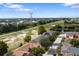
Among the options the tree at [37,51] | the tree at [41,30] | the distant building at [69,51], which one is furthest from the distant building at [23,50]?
the distant building at [69,51]

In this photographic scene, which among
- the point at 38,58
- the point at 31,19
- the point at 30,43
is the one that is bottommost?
the point at 38,58

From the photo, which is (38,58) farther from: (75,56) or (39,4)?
(39,4)

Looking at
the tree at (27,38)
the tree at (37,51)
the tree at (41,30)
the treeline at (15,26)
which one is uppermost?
the treeline at (15,26)

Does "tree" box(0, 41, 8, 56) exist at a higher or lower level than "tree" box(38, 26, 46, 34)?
lower

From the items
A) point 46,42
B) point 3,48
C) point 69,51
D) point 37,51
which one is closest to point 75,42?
point 69,51

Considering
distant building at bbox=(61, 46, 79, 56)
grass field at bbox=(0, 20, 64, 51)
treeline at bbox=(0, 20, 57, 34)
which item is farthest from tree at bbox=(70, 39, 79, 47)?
treeline at bbox=(0, 20, 57, 34)

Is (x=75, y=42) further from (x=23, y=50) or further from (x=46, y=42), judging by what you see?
(x=23, y=50)

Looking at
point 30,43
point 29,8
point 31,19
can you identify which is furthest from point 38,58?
point 29,8

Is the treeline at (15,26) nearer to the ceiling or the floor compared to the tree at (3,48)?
nearer to the ceiling

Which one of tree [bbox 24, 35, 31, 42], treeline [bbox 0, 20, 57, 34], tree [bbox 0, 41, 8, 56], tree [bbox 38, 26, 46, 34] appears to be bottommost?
tree [bbox 0, 41, 8, 56]

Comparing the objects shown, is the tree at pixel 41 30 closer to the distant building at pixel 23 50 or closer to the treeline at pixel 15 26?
the treeline at pixel 15 26

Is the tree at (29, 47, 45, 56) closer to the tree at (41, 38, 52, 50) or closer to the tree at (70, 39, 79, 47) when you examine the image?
the tree at (41, 38, 52, 50)
